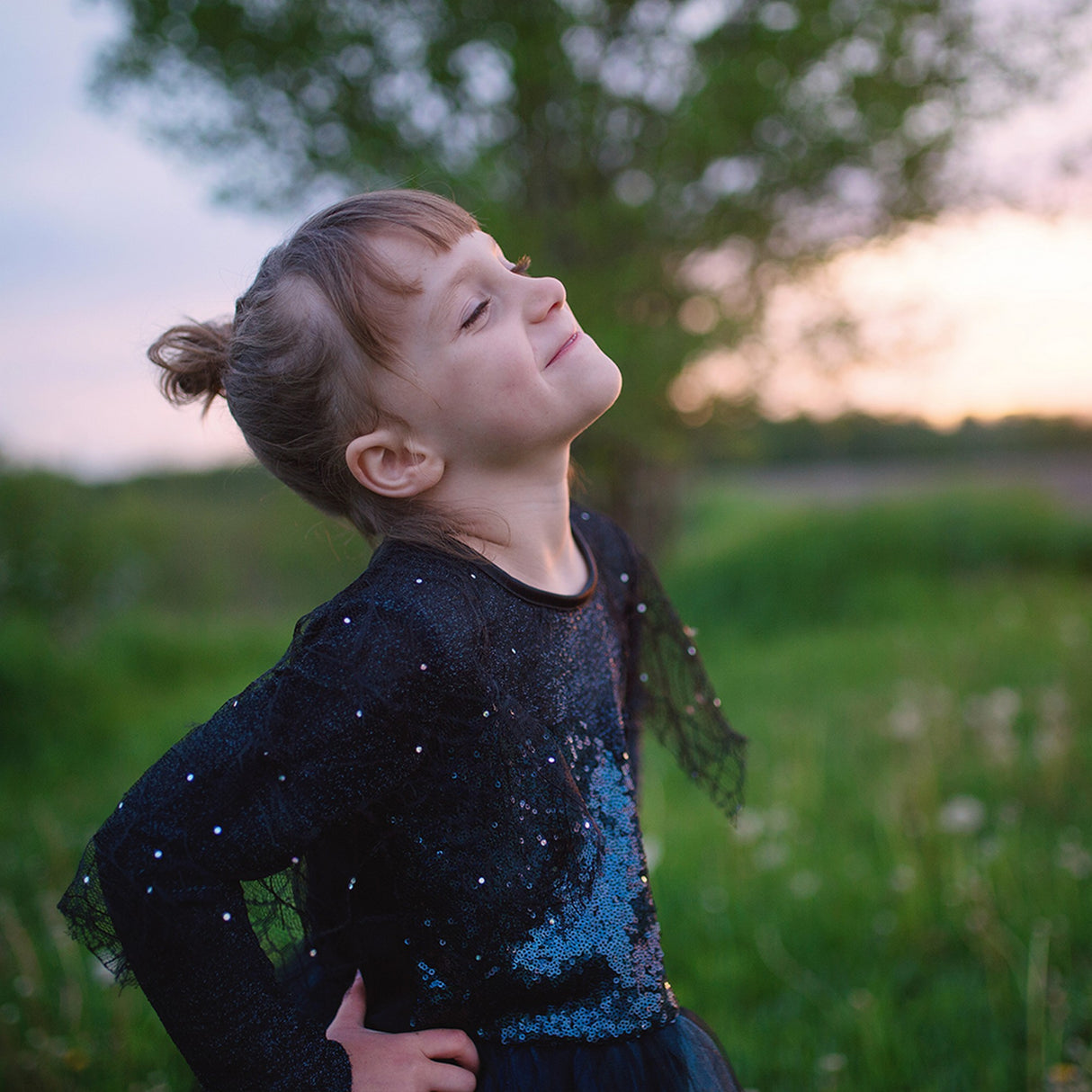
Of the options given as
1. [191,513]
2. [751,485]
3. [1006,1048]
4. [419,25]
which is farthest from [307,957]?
[751,485]

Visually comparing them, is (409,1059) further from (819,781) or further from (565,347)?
(819,781)

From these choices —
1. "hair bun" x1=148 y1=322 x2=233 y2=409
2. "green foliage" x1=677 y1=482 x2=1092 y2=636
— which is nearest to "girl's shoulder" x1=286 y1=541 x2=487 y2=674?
"hair bun" x1=148 y1=322 x2=233 y2=409

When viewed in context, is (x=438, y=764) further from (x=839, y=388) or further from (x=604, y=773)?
(x=839, y=388)

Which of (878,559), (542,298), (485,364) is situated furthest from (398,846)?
(878,559)

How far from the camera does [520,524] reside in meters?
1.23

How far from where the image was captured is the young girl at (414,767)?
3.27ft

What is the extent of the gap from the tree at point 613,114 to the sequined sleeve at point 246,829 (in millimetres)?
3752

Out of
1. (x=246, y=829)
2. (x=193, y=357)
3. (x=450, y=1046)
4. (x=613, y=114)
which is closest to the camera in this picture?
(x=246, y=829)

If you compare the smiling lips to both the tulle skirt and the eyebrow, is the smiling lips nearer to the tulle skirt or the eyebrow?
the eyebrow

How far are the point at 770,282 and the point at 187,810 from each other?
5502mm

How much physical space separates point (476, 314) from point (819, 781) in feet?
9.98

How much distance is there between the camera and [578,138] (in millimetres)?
5387

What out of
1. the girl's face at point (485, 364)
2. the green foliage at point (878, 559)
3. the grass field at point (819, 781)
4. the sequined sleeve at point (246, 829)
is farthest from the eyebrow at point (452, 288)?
the green foliage at point (878, 559)

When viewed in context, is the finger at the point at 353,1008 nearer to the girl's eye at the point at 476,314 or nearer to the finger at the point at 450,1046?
the finger at the point at 450,1046
